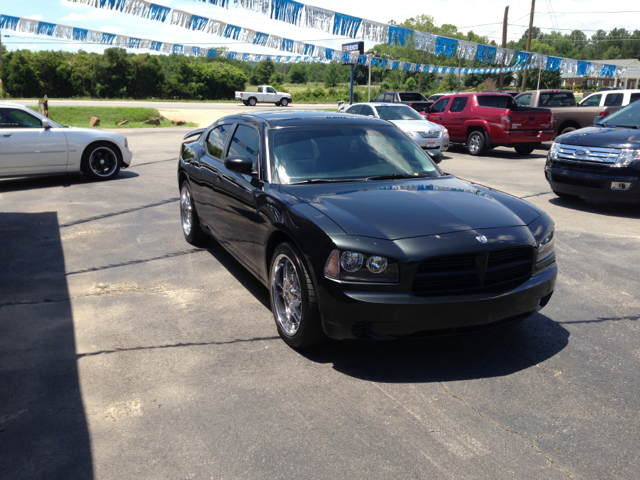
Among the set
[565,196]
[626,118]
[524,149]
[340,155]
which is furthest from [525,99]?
[340,155]

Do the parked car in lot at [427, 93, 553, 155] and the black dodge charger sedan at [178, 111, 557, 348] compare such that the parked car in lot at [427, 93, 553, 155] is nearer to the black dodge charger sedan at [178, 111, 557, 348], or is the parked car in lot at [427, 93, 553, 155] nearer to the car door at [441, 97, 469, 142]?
the car door at [441, 97, 469, 142]

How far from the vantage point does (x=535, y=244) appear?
152 inches

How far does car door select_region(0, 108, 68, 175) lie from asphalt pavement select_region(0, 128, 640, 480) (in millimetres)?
5511

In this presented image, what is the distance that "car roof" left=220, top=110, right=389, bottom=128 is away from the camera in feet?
16.9

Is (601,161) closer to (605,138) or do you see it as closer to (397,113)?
(605,138)

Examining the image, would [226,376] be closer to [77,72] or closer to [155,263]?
[155,263]

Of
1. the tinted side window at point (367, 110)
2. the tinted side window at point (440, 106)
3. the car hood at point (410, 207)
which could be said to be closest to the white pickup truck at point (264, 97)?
the tinted side window at point (440, 106)

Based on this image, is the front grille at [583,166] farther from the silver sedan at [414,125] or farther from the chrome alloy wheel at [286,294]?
the chrome alloy wheel at [286,294]

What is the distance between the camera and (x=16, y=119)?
10922 millimetres

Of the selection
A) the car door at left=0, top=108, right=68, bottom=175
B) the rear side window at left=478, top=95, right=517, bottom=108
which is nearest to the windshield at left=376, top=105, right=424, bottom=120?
the rear side window at left=478, top=95, right=517, bottom=108

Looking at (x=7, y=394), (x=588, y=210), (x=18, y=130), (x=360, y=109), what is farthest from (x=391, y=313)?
(x=360, y=109)

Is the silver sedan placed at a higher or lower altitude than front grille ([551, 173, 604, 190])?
higher

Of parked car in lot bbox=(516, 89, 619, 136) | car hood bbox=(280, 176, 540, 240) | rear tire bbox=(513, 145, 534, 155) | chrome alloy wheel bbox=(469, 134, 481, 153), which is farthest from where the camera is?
parked car in lot bbox=(516, 89, 619, 136)

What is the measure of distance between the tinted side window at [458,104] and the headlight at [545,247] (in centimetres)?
1413
